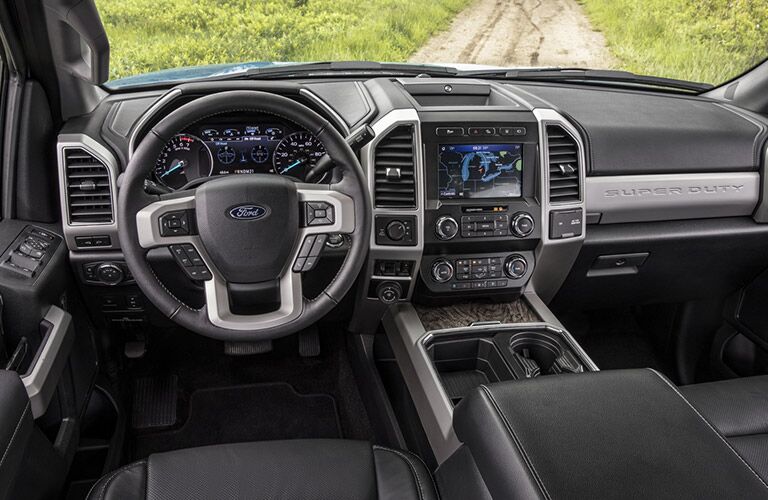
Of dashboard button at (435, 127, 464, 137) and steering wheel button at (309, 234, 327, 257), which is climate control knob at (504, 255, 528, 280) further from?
steering wheel button at (309, 234, 327, 257)

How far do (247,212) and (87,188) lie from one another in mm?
A: 678

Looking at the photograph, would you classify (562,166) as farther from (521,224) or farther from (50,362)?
(50,362)

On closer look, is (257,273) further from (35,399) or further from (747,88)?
(747,88)

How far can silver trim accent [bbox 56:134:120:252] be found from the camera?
1.84 metres

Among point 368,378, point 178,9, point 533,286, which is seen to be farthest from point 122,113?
point 533,286

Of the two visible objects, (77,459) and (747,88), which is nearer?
(77,459)

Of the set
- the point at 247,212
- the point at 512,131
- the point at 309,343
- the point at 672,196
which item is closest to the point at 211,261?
the point at 247,212

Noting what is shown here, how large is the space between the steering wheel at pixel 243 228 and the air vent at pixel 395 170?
1.39 ft

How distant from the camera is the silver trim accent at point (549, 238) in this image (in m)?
2.11

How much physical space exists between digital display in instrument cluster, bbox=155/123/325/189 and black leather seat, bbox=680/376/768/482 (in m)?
1.29

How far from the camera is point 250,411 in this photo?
102 inches

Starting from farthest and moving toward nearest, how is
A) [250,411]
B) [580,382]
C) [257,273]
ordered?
1. [250,411]
2. [257,273]
3. [580,382]

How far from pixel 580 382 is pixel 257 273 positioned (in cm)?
81

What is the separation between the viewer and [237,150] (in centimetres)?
192
